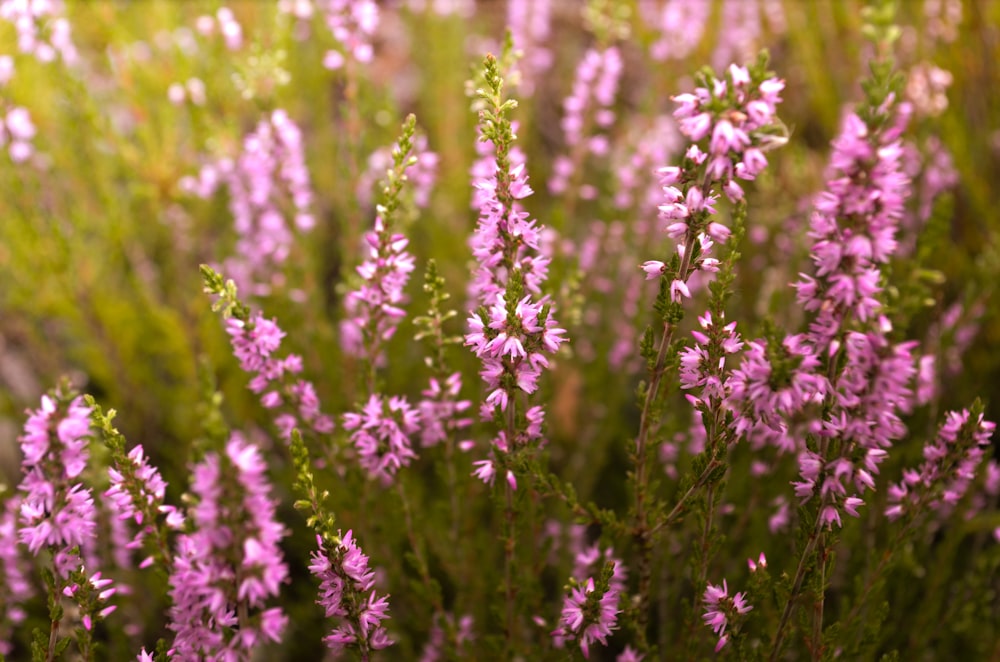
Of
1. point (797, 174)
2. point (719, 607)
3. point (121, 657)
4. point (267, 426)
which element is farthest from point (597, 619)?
point (797, 174)

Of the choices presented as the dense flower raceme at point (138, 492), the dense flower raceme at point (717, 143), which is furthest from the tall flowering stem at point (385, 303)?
the dense flower raceme at point (717, 143)

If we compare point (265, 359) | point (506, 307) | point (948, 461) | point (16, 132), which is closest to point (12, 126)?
point (16, 132)

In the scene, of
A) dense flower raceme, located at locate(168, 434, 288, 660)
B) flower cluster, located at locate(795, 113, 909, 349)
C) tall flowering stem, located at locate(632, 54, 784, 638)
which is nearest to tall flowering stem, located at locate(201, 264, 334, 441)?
dense flower raceme, located at locate(168, 434, 288, 660)

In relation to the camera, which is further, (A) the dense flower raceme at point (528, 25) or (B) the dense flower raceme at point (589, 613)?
(A) the dense flower raceme at point (528, 25)

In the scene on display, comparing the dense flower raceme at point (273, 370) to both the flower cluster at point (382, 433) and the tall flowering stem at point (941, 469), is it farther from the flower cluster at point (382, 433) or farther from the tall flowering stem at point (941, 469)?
the tall flowering stem at point (941, 469)

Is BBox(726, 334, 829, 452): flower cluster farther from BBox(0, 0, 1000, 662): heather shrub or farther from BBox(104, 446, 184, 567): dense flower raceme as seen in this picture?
BBox(104, 446, 184, 567): dense flower raceme

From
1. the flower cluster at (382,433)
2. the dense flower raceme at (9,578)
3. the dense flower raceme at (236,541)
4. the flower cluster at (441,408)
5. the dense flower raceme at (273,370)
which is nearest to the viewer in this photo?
the dense flower raceme at (236,541)
